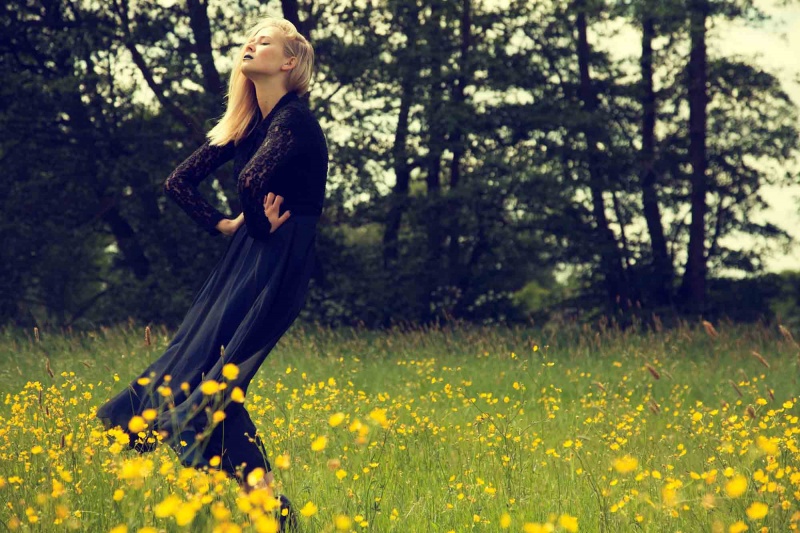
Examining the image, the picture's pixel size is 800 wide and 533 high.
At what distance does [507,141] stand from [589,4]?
109 inches

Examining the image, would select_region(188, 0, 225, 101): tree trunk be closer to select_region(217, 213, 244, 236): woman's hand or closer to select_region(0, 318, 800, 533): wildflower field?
select_region(0, 318, 800, 533): wildflower field

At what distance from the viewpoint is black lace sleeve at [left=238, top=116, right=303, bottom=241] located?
3.35 m

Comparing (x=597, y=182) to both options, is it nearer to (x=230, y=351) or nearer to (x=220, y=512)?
(x=230, y=351)

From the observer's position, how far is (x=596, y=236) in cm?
1602

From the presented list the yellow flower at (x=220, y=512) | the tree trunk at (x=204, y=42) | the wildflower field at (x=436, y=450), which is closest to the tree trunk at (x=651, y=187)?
the wildflower field at (x=436, y=450)

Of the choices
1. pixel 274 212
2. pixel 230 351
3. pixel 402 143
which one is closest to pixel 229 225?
pixel 274 212

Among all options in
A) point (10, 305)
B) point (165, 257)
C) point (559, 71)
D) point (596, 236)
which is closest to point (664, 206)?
point (596, 236)

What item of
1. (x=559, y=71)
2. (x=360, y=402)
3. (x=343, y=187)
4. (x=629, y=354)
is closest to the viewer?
(x=360, y=402)

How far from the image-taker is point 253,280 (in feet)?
11.1

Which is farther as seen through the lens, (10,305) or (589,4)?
(10,305)

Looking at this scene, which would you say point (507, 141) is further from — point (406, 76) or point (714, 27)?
point (714, 27)

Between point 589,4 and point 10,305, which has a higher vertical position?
point 589,4

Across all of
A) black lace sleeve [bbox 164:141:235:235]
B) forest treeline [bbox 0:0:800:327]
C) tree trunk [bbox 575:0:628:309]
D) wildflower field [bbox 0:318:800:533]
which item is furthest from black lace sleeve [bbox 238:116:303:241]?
tree trunk [bbox 575:0:628:309]

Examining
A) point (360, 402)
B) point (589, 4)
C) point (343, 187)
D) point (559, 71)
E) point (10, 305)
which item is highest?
point (589, 4)
